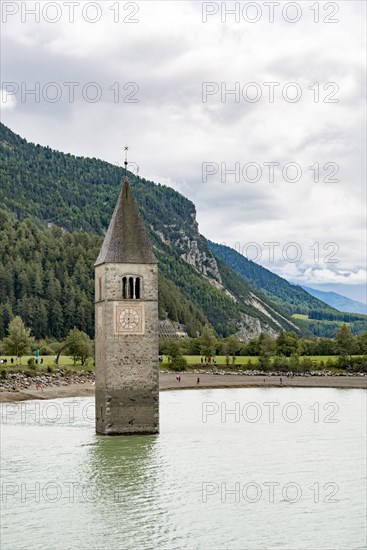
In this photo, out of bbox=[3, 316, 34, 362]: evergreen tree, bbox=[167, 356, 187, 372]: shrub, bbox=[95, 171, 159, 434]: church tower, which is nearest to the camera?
bbox=[95, 171, 159, 434]: church tower

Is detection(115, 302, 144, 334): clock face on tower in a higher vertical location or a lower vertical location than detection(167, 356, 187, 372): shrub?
higher

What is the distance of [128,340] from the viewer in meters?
46.4

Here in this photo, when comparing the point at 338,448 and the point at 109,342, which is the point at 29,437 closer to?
the point at 109,342

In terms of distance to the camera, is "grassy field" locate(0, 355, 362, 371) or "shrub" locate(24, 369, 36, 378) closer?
"shrub" locate(24, 369, 36, 378)

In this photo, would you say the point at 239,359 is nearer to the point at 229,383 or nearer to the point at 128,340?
the point at 229,383

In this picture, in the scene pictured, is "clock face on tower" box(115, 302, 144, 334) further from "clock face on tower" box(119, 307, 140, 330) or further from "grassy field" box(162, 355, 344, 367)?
"grassy field" box(162, 355, 344, 367)

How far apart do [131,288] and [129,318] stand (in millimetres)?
1664

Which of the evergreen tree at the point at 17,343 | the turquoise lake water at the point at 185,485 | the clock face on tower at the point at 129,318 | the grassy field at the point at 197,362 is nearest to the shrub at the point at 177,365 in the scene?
the grassy field at the point at 197,362

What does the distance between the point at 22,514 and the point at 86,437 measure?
17.6 meters

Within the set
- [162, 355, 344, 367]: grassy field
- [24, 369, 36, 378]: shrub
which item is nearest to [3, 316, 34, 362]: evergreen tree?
[24, 369, 36, 378]: shrub

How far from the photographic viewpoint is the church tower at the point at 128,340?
46.0 meters

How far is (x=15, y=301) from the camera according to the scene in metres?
157

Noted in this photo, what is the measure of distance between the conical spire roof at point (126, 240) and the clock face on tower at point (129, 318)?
246 centimetres

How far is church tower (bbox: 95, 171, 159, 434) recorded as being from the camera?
1811 inches
